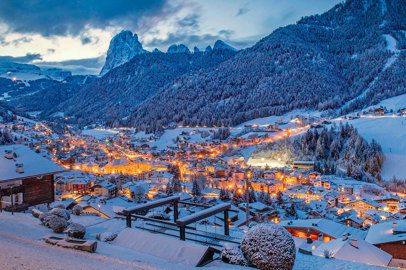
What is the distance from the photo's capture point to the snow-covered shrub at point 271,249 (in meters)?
5.40

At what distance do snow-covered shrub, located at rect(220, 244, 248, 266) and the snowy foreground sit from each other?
0.13m

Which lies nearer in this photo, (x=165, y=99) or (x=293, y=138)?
(x=293, y=138)

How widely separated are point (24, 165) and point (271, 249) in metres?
10.7

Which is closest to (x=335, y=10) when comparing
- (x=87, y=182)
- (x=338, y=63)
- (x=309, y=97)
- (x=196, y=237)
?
(x=338, y=63)

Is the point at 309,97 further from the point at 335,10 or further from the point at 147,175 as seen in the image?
the point at 335,10

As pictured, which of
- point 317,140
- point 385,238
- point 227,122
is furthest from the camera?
point 227,122

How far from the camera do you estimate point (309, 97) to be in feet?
371

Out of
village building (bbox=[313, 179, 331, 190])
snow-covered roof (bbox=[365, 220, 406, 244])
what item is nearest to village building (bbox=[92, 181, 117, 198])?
snow-covered roof (bbox=[365, 220, 406, 244])

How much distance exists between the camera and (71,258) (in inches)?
224

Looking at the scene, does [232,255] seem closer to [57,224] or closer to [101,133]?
[57,224]

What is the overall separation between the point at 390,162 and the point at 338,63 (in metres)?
101

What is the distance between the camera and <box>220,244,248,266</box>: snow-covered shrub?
19.0 feet

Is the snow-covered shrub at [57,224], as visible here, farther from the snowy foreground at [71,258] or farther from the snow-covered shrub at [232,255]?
the snow-covered shrub at [232,255]

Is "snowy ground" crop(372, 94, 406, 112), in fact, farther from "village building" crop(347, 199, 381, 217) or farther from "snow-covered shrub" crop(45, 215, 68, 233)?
"snow-covered shrub" crop(45, 215, 68, 233)
